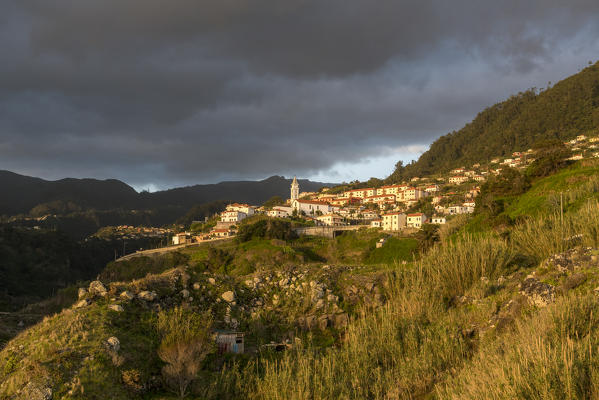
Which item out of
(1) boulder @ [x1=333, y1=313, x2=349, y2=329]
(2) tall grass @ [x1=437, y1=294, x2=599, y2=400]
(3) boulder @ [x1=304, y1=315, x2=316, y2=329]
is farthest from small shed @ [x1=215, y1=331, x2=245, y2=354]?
(2) tall grass @ [x1=437, y1=294, x2=599, y2=400]

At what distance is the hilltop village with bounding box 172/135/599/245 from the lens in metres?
70.8

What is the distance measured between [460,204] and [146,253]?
2494 inches

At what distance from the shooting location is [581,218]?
41.8 feet

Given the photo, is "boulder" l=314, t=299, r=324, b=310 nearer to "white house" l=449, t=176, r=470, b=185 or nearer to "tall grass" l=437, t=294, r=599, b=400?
"tall grass" l=437, t=294, r=599, b=400

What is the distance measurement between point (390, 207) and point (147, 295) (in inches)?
3388

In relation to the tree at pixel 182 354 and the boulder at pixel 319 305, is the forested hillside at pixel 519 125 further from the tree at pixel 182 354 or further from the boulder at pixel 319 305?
the tree at pixel 182 354

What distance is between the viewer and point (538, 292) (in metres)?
8.66

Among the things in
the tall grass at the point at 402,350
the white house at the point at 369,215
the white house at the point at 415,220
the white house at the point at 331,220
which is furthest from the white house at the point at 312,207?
the tall grass at the point at 402,350

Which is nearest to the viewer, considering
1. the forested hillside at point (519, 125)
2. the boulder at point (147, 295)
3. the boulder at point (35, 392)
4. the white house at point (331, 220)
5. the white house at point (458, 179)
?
the boulder at point (35, 392)

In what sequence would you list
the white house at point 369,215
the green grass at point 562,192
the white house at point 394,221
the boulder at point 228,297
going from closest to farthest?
1. the boulder at point 228,297
2. the green grass at point 562,192
3. the white house at point 394,221
4. the white house at point 369,215

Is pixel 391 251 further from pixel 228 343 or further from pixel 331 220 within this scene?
pixel 228 343

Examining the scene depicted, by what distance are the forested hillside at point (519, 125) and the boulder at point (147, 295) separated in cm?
13498

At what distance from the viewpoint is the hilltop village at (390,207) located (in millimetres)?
70750

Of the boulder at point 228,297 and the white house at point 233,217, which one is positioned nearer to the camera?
the boulder at point 228,297
